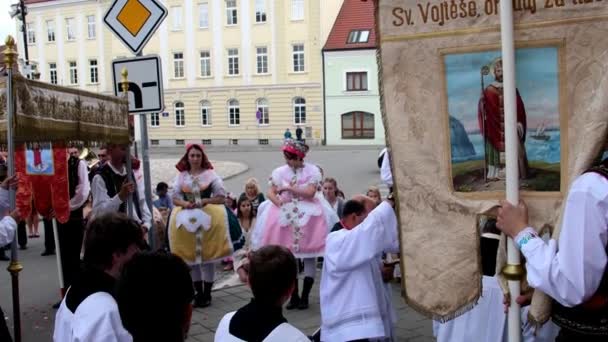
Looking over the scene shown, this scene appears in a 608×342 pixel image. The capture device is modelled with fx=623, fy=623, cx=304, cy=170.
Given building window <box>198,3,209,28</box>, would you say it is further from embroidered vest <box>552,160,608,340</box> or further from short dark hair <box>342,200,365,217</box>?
embroidered vest <box>552,160,608,340</box>

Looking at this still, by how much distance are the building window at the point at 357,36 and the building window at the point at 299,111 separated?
5.46 m

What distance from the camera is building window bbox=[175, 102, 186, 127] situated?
48.4 meters

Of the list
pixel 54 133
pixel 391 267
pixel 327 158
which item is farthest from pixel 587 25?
pixel 327 158

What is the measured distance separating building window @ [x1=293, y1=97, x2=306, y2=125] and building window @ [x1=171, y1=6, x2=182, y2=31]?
10.6 m

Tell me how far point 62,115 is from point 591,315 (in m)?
3.81

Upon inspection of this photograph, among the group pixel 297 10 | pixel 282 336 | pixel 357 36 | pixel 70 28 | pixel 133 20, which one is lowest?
pixel 282 336

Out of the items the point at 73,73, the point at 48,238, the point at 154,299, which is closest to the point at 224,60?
the point at 73,73

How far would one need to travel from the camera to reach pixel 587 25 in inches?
88.7

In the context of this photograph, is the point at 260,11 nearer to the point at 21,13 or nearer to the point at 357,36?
the point at 357,36

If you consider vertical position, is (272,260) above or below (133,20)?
below

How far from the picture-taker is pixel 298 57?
44344 mm

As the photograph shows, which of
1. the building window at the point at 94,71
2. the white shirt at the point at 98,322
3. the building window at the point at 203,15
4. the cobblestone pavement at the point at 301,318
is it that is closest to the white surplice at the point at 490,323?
the white shirt at the point at 98,322

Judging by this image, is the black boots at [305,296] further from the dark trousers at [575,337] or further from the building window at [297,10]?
the building window at [297,10]

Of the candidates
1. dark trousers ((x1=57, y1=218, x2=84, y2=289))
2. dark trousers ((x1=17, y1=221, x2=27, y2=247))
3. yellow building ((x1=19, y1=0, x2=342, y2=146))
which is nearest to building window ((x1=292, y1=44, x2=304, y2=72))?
yellow building ((x1=19, y1=0, x2=342, y2=146))
